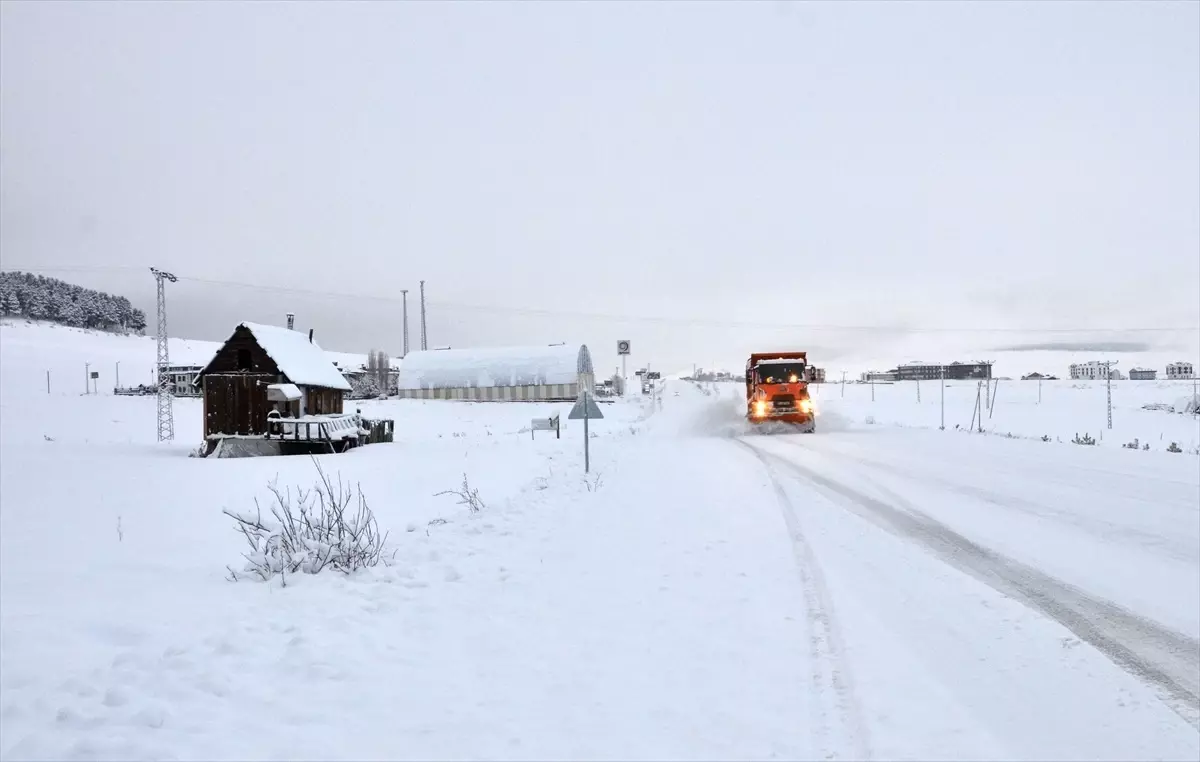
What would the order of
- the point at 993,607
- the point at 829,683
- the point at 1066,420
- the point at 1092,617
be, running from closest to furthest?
the point at 829,683 → the point at 1092,617 → the point at 993,607 → the point at 1066,420

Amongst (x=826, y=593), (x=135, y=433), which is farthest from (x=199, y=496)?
(x=135, y=433)

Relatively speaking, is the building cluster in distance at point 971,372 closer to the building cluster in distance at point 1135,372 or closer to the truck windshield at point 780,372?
the building cluster in distance at point 1135,372

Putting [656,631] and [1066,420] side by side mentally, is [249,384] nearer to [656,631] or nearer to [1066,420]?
[656,631]

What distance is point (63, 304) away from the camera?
12031 cm

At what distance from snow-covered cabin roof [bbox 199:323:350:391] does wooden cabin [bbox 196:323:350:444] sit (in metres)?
0.05

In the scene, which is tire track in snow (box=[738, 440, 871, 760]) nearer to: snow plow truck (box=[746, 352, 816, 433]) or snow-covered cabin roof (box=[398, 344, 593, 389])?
snow plow truck (box=[746, 352, 816, 433])

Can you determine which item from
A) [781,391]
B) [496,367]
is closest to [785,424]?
[781,391]

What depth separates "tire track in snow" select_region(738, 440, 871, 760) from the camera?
11.6 ft

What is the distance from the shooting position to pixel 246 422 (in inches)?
1297

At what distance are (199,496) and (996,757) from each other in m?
17.9

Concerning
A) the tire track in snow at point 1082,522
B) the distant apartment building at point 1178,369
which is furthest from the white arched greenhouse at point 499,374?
the distant apartment building at point 1178,369

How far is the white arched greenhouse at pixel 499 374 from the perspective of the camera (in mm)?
70750

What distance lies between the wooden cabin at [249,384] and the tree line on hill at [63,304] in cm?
11306

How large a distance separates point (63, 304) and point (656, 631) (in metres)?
151
